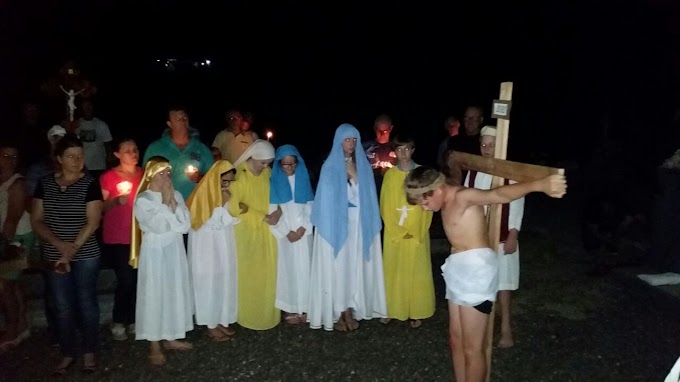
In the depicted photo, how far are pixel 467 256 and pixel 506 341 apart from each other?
186cm

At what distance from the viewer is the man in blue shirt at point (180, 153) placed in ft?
19.6

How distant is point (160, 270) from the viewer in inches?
200

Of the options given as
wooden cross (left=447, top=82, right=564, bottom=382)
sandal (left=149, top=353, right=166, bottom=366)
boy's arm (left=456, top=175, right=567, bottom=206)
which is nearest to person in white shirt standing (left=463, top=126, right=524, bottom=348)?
wooden cross (left=447, top=82, right=564, bottom=382)

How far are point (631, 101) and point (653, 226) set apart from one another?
10.8 m

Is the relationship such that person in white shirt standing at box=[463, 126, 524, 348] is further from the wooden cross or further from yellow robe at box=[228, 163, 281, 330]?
yellow robe at box=[228, 163, 281, 330]

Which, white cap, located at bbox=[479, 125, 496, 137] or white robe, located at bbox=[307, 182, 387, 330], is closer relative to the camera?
white cap, located at bbox=[479, 125, 496, 137]

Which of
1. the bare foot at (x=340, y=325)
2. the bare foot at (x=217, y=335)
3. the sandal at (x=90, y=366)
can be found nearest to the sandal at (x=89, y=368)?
the sandal at (x=90, y=366)

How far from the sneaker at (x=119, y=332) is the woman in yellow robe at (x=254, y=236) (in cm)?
107

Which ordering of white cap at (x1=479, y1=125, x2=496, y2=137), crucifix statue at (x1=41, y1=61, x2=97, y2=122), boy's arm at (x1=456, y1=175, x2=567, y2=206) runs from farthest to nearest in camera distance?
1. crucifix statue at (x1=41, y1=61, x2=97, y2=122)
2. white cap at (x1=479, y1=125, x2=496, y2=137)
3. boy's arm at (x1=456, y1=175, x2=567, y2=206)

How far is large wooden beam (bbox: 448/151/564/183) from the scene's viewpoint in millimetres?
3553

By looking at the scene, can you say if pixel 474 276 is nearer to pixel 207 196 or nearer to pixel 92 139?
pixel 207 196

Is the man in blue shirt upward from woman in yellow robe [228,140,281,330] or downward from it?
upward

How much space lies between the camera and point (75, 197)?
4816 mm

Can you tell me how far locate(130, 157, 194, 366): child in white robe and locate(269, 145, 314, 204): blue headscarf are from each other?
0.92 metres
